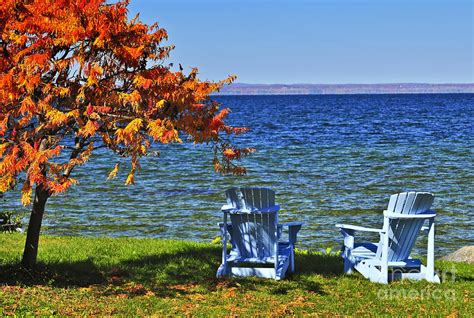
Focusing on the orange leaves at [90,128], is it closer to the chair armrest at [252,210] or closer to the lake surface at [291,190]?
the chair armrest at [252,210]

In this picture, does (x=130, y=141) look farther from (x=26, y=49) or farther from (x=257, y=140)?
(x=257, y=140)

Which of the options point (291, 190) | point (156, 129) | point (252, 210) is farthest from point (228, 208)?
point (291, 190)

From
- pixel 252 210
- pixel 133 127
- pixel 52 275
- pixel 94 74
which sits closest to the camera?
pixel 133 127

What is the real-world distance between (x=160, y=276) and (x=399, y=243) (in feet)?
11.7

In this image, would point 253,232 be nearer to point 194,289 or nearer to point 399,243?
point 194,289

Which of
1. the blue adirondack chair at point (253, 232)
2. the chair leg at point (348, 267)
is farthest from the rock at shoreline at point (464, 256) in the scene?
the blue adirondack chair at point (253, 232)

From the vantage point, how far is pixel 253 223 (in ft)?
33.4

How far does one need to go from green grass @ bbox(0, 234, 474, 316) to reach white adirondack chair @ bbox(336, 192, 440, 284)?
0.69 ft

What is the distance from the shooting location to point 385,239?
997 centimetres

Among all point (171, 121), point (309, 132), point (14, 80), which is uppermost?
point (14, 80)

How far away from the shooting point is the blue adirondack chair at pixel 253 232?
996 cm

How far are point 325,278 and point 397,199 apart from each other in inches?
65.7

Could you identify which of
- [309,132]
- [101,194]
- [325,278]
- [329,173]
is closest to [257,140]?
[309,132]

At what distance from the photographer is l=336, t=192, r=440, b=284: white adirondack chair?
980cm
